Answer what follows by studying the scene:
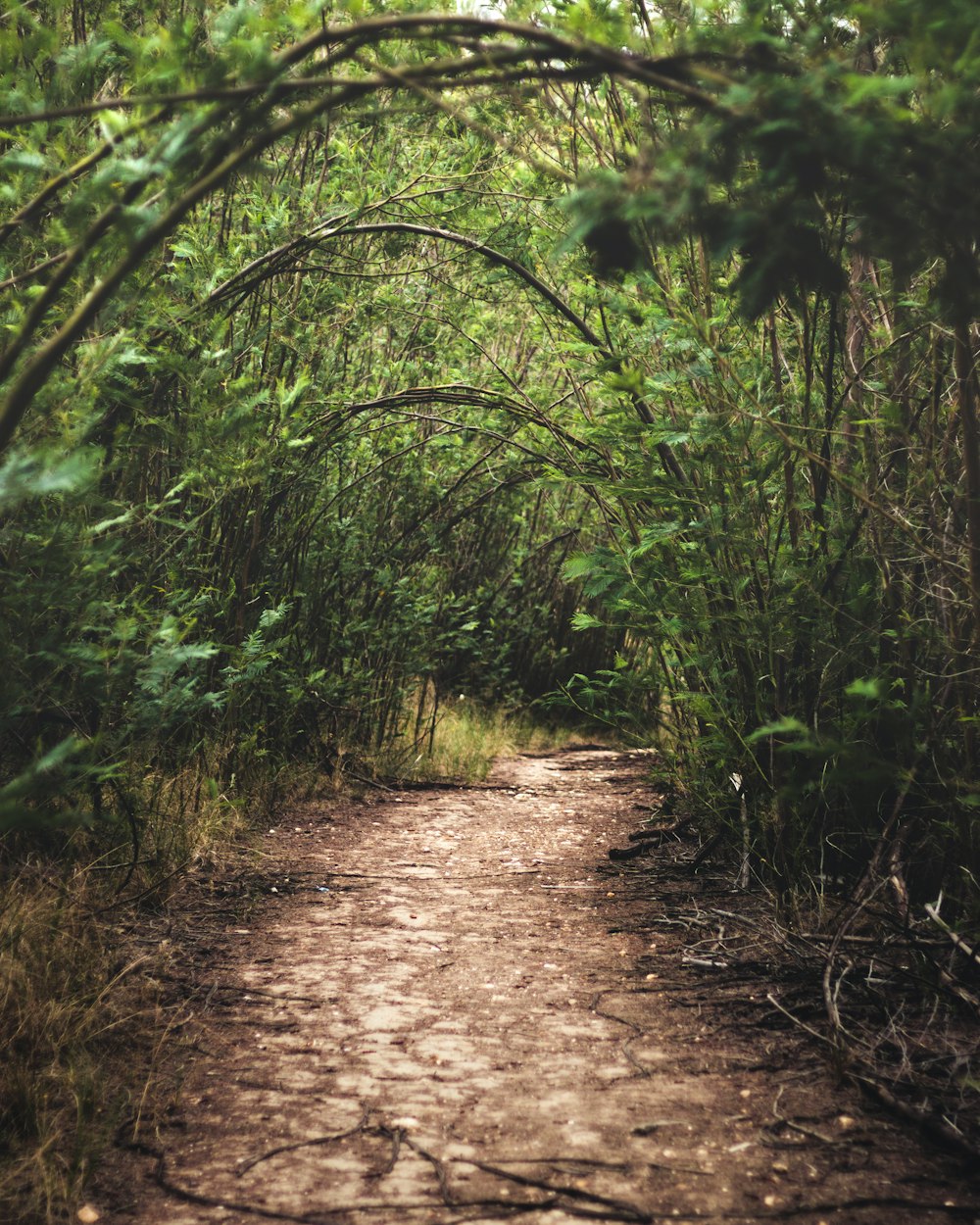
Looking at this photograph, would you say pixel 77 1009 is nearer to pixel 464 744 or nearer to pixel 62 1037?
pixel 62 1037

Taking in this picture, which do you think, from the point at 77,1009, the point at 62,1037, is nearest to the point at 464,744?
the point at 77,1009

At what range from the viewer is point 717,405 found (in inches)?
147

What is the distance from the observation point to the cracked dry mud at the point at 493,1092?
1941mm

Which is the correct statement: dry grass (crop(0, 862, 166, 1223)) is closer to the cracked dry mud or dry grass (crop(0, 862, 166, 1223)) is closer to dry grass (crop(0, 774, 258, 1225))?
dry grass (crop(0, 774, 258, 1225))

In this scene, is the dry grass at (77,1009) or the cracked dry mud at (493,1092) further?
the dry grass at (77,1009)

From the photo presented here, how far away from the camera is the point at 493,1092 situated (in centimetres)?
242

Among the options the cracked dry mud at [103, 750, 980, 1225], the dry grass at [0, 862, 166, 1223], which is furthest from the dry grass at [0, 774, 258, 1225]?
the cracked dry mud at [103, 750, 980, 1225]

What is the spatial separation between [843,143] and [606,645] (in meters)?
9.35

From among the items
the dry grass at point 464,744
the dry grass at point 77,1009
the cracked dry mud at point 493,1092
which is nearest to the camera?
the cracked dry mud at point 493,1092

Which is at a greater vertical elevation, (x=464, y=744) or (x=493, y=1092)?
(x=464, y=744)

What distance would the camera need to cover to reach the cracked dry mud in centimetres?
194

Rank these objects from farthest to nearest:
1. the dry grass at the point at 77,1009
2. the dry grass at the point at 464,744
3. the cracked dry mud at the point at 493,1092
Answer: the dry grass at the point at 464,744
the dry grass at the point at 77,1009
the cracked dry mud at the point at 493,1092

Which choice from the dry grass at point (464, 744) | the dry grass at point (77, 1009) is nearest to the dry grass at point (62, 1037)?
the dry grass at point (77, 1009)

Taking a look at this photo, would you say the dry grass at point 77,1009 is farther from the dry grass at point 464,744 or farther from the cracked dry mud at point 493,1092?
the dry grass at point 464,744
